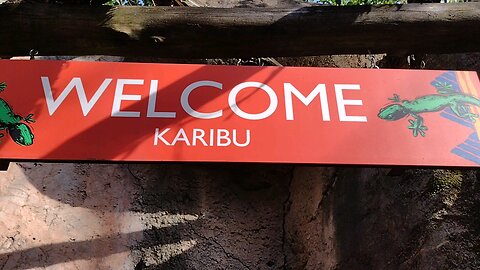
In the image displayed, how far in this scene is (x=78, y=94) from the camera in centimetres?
212

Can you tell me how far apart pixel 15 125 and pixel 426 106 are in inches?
60.6

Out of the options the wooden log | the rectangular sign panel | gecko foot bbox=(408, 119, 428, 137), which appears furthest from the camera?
the wooden log

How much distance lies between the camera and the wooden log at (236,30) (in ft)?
7.59

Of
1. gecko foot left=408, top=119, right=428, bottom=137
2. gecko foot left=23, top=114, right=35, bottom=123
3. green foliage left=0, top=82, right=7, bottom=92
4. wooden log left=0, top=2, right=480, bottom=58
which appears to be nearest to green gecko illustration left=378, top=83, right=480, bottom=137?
gecko foot left=408, top=119, right=428, bottom=137

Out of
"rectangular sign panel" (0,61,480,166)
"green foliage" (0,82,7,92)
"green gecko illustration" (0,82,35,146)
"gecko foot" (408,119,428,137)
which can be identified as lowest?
"gecko foot" (408,119,428,137)

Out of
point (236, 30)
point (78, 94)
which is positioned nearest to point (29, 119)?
point (78, 94)

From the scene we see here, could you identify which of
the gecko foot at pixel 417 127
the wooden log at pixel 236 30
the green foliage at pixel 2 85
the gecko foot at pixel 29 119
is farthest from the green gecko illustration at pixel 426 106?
the green foliage at pixel 2 85

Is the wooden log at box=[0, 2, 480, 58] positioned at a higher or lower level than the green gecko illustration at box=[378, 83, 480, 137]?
higher

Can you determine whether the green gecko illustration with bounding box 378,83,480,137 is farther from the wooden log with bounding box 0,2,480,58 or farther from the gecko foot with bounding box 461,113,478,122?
the wooden log with bounding box 0,2,480,58

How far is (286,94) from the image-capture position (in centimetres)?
216

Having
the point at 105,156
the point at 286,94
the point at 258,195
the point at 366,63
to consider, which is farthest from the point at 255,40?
the point at 366,63

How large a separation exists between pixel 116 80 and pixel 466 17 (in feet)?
5.02

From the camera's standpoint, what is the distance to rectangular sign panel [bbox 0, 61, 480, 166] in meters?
1.94

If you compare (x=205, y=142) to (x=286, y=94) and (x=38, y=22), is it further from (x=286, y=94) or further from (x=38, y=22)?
(x=38, y=22)
